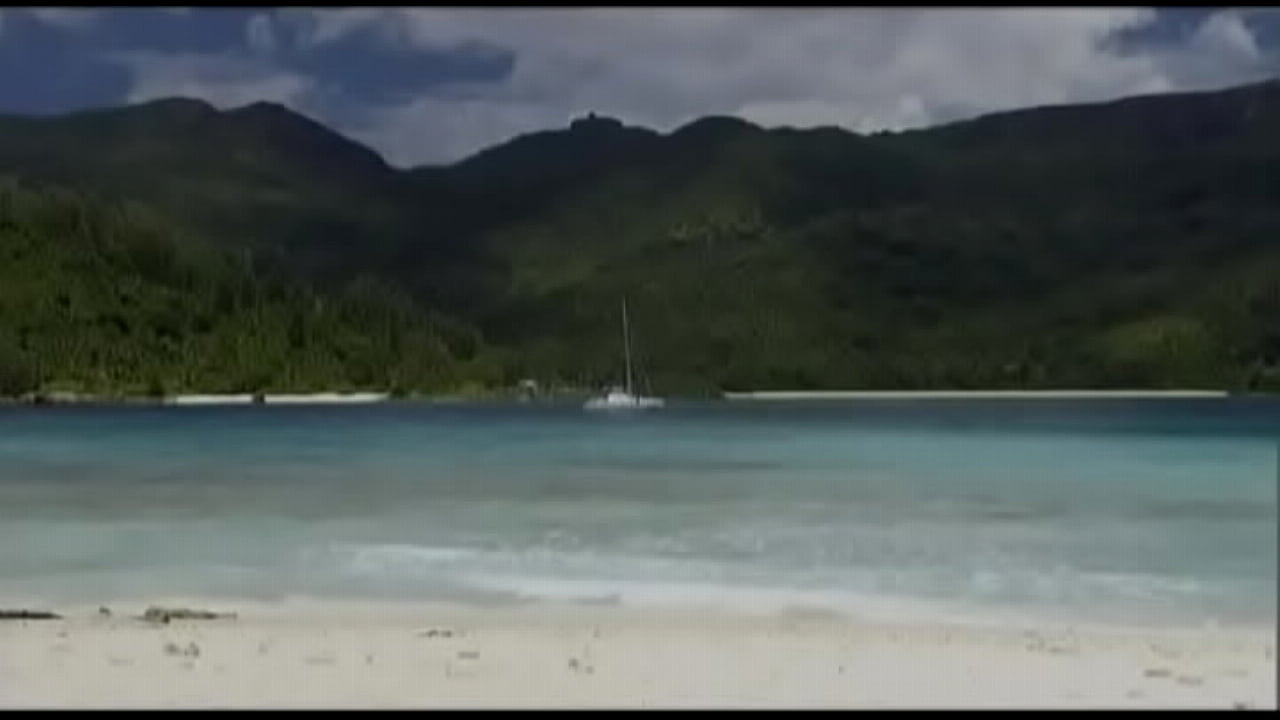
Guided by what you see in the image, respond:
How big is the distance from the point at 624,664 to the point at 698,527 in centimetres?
1128

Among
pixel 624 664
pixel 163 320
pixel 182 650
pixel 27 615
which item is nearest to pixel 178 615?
pixel 27 615

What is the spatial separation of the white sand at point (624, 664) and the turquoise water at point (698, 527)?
45 cm

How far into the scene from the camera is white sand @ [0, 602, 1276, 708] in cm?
756

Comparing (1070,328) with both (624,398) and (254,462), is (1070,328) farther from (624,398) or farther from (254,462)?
(254,462)

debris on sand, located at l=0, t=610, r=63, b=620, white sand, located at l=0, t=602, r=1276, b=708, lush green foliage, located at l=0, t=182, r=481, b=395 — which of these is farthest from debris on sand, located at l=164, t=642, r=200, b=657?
lush green foliage, located at l=0, t=182, r=481, b=395

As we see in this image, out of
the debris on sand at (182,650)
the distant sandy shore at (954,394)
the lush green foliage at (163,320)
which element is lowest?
the distant sandy shore at (954,394)

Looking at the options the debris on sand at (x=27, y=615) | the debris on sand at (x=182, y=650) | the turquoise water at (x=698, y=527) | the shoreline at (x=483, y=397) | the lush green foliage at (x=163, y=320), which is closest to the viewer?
the debris on sand at (x=182, y=650)

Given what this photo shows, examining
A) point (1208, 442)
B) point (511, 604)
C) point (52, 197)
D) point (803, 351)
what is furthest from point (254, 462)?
point (803, 351)

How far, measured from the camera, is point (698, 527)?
68.7ft

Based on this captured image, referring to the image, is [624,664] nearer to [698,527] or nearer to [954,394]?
[698,527]

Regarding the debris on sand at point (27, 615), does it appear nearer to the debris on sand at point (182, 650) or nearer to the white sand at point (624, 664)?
the white sand at point (624, 664)

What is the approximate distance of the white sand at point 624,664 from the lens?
756 cm

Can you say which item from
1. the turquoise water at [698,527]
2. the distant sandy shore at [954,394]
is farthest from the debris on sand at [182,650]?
Answer: the distant sandy shore at [954,394]

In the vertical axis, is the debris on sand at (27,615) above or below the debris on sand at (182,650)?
below
